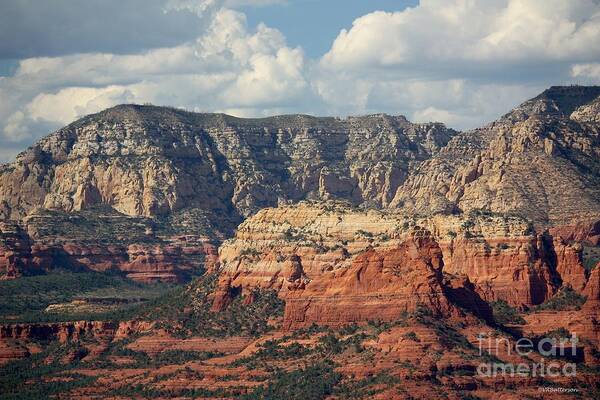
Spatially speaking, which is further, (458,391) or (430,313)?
(430,313)

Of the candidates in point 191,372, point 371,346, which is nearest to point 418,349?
point 371,346

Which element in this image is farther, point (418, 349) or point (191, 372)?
point (191, 372)

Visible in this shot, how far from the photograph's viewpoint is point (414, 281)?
194 metres

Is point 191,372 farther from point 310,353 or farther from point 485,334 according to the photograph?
point 485,334

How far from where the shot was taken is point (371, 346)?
18900cm

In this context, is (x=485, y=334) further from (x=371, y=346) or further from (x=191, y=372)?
(x=191, y=372)

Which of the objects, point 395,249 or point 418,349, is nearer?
point 418,349

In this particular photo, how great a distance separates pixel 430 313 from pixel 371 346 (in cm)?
584

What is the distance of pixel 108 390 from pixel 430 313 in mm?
28185

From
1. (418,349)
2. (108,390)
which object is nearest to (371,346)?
(418,349)

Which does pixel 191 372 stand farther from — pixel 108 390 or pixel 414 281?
pixel 414 281

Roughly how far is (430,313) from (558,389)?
1411 centimetres

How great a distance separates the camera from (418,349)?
184500 mm

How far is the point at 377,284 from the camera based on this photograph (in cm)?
19562
